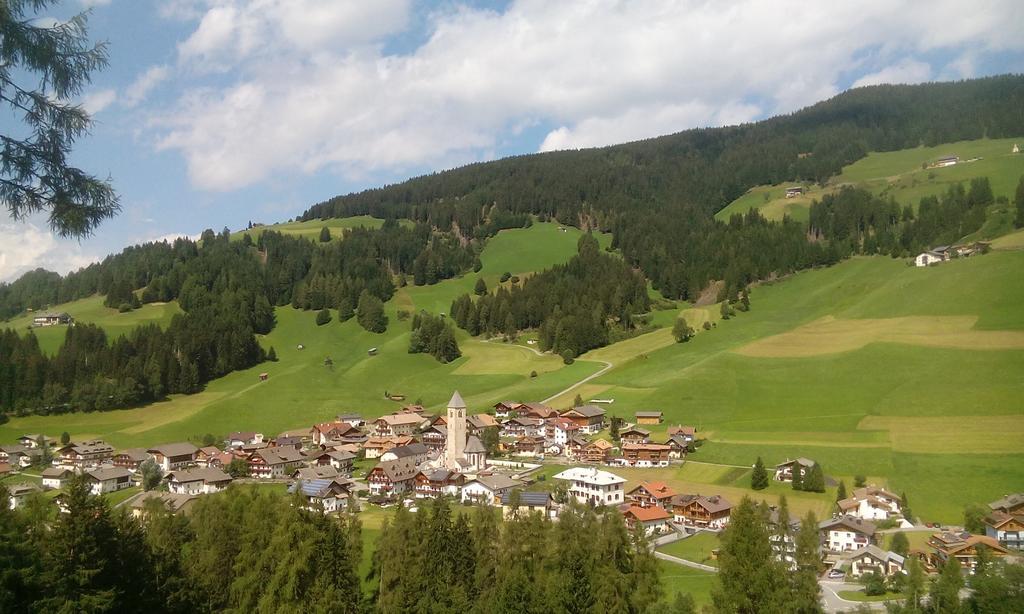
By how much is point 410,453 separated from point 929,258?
85.5m

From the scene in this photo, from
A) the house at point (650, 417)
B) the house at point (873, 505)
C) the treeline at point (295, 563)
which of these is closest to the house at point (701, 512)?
the house at point (873, 505)

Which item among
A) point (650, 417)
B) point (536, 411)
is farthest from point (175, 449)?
point (650, 417)

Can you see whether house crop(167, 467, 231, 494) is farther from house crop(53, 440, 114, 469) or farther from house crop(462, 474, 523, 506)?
house crop(462, 474, 523, 506)

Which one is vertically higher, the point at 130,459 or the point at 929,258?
the point at 929,258

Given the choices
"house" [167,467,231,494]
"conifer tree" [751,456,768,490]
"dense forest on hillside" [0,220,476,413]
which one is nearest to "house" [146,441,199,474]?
"house" [167,467,231,494]

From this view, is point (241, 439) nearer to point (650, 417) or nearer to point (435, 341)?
point (435, 341)

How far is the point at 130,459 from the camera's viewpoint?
3036 inches

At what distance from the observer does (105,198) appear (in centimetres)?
927

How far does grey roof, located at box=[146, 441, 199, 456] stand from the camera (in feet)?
256

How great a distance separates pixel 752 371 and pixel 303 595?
228 feet

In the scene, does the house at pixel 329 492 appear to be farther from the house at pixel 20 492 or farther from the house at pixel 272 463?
the house at pixel 20 492

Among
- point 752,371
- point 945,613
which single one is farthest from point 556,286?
point 945,613

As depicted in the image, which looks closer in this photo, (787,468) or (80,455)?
(787,468)

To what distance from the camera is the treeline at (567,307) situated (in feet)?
384
